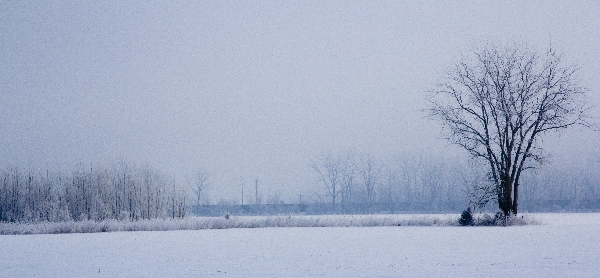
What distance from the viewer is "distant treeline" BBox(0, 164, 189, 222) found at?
29.5 metres

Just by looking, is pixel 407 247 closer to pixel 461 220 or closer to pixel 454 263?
pixel 454 263

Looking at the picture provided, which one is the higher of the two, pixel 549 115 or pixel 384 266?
pixel 549 115

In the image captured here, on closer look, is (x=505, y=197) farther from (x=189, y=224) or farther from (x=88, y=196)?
(x=88, y=196)

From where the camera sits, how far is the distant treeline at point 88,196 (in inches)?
1160

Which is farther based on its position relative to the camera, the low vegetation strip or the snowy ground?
the low vegetation strip

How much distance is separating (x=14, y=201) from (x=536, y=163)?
26.7 meters

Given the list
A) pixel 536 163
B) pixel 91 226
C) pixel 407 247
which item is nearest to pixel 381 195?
pixel 536 163

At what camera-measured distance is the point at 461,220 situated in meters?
27.8

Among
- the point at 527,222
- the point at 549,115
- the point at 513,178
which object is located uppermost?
the point at 549,115

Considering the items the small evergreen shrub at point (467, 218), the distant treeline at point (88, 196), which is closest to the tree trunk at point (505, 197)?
the small evergreen shrub at point (467, 218)

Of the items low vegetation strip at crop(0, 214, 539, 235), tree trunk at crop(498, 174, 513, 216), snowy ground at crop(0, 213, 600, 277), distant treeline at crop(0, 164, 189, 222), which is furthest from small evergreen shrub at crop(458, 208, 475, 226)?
distant treeline at crop(0, 164, 189, 222)

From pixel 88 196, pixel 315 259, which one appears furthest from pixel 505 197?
pixel 88 196

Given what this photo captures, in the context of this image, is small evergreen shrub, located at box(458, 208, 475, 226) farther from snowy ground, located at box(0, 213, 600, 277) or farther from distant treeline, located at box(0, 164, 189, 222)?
distant treeline, located at box(0, 164, 189, 222)

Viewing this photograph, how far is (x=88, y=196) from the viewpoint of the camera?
30312 millimetres
